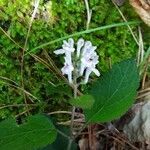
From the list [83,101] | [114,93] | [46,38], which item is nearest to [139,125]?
[114,93]

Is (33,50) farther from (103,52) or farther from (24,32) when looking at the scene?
(103,52)

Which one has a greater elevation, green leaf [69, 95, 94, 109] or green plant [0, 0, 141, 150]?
green plant [0, 0, 141, 150]

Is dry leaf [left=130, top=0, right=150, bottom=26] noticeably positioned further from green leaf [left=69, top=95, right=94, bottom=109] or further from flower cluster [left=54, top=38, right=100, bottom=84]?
green leaf [left=69, top=95, right=94, bottom=109]

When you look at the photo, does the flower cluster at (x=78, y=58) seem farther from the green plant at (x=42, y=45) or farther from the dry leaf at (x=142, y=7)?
the dry leaf at (x=142, y=7)

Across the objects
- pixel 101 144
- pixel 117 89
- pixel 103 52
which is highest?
pixel 103 52

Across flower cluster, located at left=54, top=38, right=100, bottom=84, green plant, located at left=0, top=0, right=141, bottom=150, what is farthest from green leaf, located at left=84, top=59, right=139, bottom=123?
green plant, located at left=0, top=0, right=141, bottom=150

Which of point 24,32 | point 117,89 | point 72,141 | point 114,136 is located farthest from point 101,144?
point 24,32

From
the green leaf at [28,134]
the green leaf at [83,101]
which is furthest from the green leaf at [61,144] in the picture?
the green leaf at [83,101]
